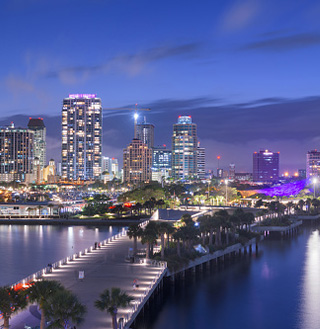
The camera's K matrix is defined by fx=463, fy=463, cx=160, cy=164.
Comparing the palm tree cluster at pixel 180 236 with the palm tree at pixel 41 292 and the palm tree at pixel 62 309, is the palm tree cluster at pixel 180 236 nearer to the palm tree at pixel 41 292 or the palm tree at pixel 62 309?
the palm tree at pixel 41 292

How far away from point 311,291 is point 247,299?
795 cm

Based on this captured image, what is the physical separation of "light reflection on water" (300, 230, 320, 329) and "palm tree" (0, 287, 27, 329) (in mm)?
24536

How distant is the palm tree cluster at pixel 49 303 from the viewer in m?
26.8

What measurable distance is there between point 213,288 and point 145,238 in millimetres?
9560

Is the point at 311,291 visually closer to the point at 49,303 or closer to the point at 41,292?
the point at 41,292

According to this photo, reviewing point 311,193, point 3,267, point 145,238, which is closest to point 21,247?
point 3,267

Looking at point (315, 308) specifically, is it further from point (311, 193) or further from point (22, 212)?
point (311, 193)

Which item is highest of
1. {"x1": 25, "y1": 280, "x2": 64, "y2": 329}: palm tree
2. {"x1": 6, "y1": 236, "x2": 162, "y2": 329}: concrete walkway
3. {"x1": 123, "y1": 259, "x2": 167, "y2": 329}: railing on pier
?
{"x1": 25, "y1": 280, "x2": 64, "y2": 329}: palm tree

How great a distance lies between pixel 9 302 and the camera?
2838cm

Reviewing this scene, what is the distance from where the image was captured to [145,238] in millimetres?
52781

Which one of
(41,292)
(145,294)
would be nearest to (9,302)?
A: (41,292)

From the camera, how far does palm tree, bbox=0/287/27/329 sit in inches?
1110

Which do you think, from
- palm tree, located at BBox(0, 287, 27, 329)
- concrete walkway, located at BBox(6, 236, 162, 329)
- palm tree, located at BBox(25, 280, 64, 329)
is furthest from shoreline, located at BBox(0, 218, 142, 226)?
palm tree, located at BBox(25, 280, 64, 329)

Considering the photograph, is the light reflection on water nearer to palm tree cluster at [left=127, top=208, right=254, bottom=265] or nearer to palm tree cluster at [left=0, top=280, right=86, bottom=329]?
palm tree cluster at [left=127, top=208, right=254, bottom=265]
